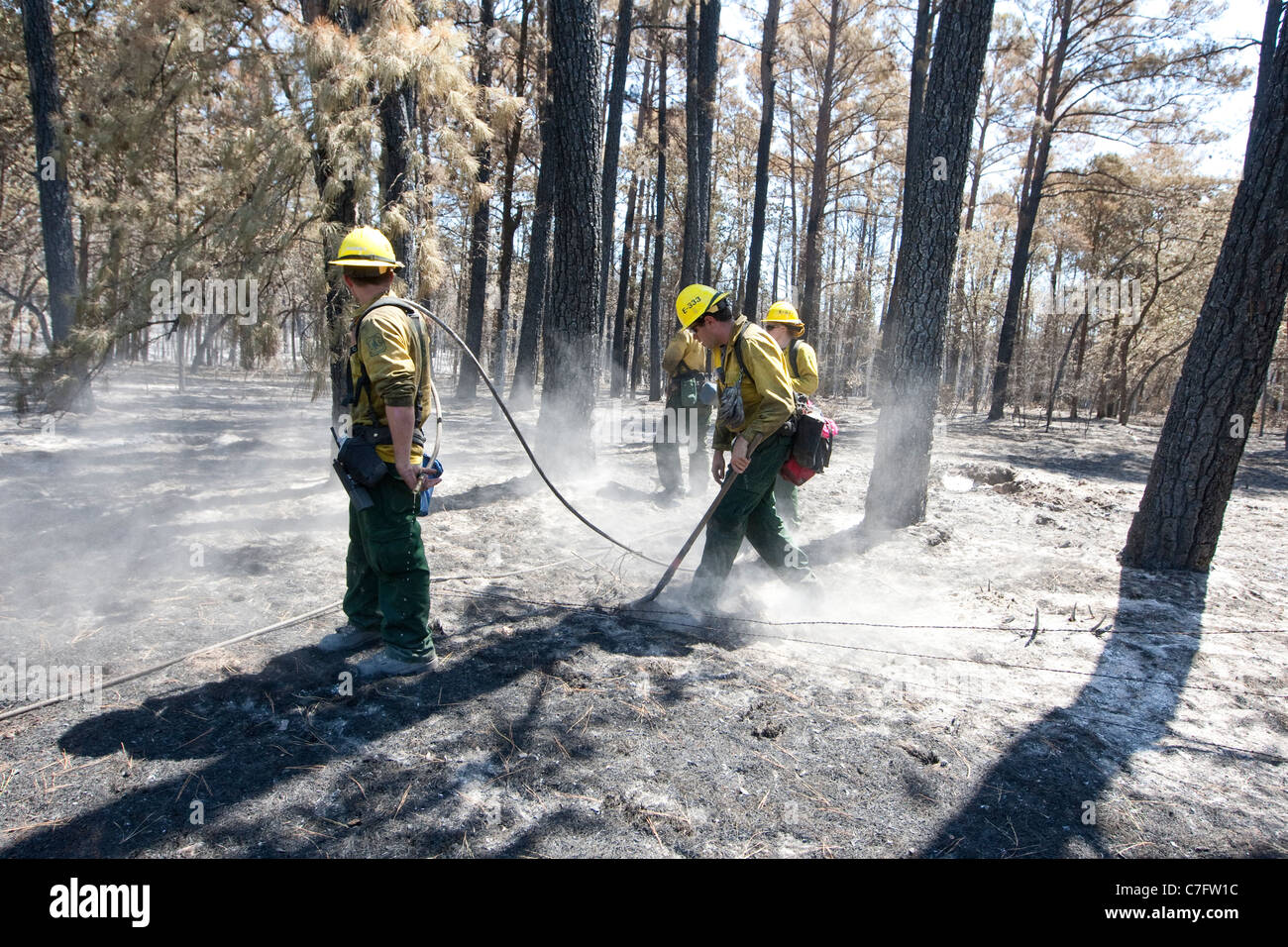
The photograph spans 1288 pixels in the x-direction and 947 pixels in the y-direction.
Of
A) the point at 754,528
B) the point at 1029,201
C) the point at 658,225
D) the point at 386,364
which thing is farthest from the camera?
the point at 658,225

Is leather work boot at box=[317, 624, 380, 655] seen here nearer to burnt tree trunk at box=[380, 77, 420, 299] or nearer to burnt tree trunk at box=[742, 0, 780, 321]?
burnt tree trunk at box=[380, 77, 420, 299]

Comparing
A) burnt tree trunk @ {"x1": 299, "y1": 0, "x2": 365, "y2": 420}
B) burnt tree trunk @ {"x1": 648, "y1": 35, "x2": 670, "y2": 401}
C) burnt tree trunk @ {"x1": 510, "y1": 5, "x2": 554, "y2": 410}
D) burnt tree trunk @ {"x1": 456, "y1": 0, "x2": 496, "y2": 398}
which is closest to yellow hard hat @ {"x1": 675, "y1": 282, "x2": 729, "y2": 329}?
burnt tree trunk @ {"x1": 299, "y1": 0, "x2": 365, "y2": 420}

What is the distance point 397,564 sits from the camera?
3.36 m

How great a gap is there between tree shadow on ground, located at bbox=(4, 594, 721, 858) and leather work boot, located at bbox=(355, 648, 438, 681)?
8 cm

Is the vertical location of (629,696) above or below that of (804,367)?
below

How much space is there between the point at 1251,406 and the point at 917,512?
98.8 inches

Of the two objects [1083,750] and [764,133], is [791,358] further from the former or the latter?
[764,133]

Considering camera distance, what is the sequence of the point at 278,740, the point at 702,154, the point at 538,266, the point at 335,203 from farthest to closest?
the point at 538,266
the point at 702,154
the point at 335,203
the point at 278,740

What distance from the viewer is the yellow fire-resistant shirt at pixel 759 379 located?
412cm

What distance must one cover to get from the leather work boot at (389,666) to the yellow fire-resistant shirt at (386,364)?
1.00 m

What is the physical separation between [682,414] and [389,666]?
4.41m

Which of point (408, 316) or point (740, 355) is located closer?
point (408, 316)

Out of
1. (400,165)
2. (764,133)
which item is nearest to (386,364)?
(400,165)

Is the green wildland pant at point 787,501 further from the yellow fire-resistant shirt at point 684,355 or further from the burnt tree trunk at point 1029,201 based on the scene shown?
the burnt tree trunk at point 1029,201
